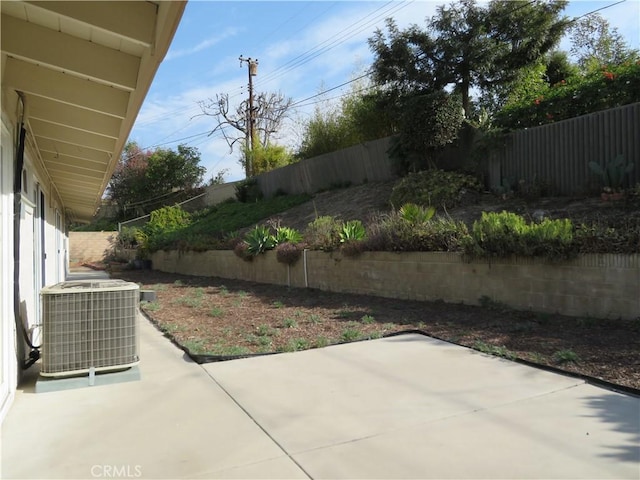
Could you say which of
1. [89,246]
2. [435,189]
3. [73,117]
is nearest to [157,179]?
[89,246]

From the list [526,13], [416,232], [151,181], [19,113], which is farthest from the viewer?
[151,181]

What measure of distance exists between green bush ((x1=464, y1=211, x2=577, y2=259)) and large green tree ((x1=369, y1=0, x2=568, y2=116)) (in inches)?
387

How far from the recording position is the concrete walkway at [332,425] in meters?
3.18

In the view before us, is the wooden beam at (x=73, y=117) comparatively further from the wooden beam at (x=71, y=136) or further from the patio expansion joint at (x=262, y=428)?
the patio expansion joint at (x=262, y=428)

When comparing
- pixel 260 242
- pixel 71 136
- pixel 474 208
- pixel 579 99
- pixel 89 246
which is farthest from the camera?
pixel 89 246

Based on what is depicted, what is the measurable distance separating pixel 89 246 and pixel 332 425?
31364mm

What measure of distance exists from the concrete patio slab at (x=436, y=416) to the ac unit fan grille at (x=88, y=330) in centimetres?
106

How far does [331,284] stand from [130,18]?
8.95m

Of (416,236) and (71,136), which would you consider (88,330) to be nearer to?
(71,136)

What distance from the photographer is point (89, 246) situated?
3134 cm

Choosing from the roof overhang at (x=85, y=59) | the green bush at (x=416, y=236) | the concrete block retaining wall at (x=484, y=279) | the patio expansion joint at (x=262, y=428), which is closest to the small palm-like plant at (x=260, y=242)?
the concrete block retaining wall at (x=484, y=279)

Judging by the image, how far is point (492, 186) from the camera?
1248cm

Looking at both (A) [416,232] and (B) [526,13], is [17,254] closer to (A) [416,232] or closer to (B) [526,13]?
(A) [416,232]

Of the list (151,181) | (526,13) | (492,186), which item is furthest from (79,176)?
(151,181)
